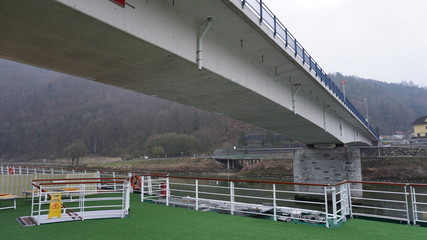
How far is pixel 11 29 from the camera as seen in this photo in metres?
6.13

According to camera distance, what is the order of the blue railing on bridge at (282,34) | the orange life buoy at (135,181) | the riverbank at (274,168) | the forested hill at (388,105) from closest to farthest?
the blue railing on bridge at (282,34), the orange life buoy at (135,181), the riverbank at (274,168), the forested hill at (388,105)

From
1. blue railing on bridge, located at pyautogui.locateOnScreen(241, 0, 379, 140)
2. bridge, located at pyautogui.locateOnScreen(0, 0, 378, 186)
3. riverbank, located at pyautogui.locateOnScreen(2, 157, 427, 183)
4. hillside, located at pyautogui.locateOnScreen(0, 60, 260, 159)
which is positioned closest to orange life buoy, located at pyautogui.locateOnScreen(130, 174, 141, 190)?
bridge, located at pyautogui.locateOnScreen(0, 0, 378, 186)

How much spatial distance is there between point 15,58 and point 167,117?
137208mm

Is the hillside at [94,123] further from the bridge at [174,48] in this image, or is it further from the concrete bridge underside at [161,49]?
the concrete bridge underside at [161,49]

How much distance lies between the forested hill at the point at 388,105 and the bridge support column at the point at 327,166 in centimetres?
10183

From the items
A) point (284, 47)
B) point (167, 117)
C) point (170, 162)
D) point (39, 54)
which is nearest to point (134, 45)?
point (39, 54)

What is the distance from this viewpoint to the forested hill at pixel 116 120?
127550 millimetres

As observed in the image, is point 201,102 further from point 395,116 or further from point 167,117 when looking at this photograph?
point 395,116

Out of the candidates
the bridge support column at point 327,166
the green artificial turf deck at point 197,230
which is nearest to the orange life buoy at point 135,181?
the green artificial turf deck at point 197,230

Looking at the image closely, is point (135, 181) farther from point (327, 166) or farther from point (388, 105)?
point (388, 105)

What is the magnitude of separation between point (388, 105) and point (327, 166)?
443ft

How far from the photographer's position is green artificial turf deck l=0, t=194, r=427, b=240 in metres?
6.81

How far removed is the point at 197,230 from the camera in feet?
24.3

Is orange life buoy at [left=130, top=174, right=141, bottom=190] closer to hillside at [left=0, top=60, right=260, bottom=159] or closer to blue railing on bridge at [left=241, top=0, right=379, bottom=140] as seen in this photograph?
blue railing on bridge at [left=241, top=0, right=379, bottom=140]
